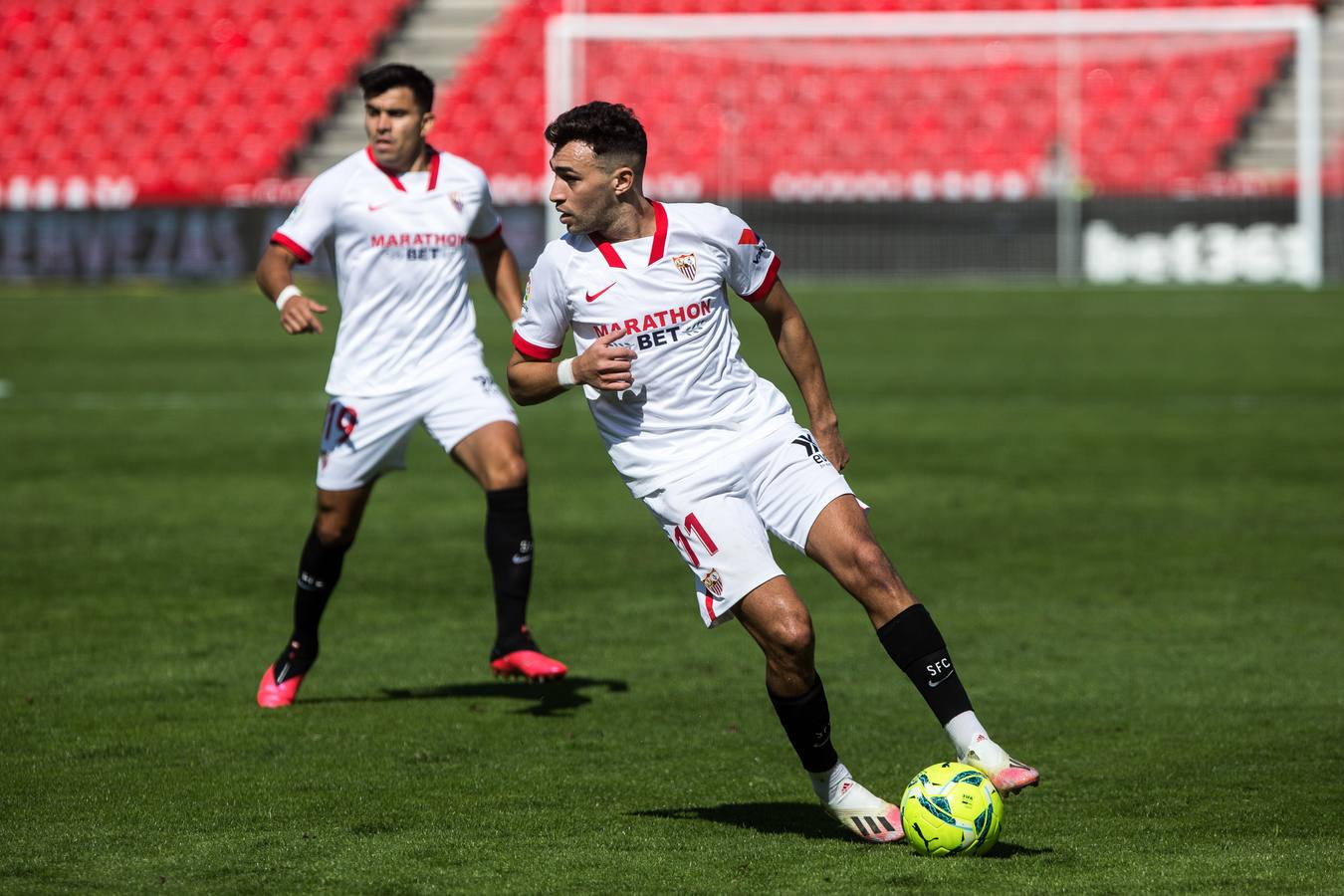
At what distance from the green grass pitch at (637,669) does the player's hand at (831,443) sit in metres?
1.03

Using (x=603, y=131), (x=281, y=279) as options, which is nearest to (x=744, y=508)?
(x=603, y=131)

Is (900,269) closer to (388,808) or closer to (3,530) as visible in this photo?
(3,530)

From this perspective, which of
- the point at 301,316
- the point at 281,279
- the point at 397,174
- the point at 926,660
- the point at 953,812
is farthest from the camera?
the point at 397,174

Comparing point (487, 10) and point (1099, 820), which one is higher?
point (487, 10)

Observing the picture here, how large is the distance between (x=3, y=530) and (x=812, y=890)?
7706 millimetres

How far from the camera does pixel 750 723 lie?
22.6 feet

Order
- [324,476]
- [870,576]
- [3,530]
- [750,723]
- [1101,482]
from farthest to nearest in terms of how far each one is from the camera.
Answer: [1101,482] → [3,530] → [324,476] → [750,723] → [870,576]

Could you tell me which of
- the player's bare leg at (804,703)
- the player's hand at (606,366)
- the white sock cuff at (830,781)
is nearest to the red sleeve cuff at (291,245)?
the player's hand at (606,366)

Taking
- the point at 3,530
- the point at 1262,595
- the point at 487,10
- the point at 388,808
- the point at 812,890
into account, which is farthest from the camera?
the point at 487,10

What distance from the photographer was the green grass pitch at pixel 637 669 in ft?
16.9

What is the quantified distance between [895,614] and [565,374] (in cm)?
113

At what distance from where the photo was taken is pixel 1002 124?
31953mm

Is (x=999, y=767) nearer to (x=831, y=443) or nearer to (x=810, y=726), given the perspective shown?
(x=810, y=726)

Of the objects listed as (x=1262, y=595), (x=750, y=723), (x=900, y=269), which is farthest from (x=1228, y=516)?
(x=900, y=269)
